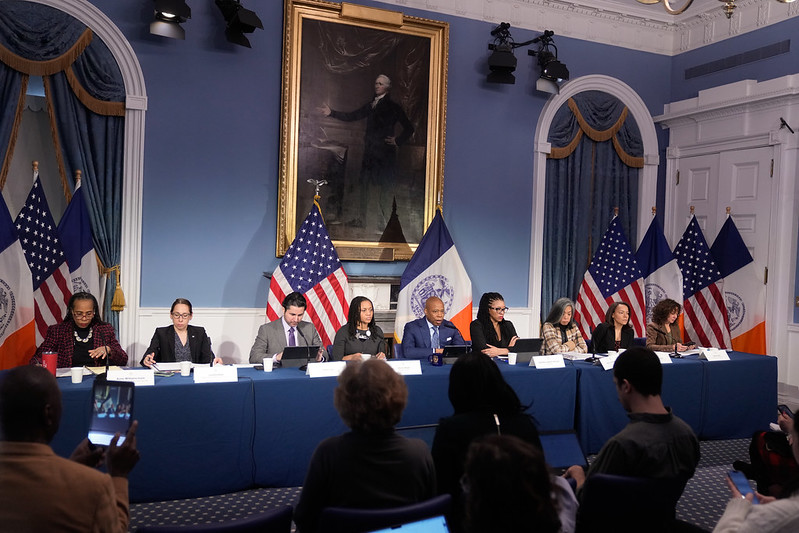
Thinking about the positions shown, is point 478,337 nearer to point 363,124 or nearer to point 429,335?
point 429,335

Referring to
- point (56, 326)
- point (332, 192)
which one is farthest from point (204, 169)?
point (56, 326)

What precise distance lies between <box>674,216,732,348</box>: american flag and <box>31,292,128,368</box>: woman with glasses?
5635 mm

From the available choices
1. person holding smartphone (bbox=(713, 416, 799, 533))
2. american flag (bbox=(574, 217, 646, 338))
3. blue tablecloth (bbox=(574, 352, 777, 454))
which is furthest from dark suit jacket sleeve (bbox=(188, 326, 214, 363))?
american flag (bbox=(574, 217, 646, 338))

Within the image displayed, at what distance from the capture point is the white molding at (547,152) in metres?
7.16

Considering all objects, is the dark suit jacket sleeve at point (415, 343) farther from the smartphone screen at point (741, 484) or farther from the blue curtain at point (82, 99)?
the smartphone screen at point (741, 484)

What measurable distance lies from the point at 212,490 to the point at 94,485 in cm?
233

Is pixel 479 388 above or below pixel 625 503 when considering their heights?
above

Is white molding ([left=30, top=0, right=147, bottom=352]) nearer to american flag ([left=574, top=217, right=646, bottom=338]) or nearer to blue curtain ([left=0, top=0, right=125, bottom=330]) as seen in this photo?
blue curtain ([left=0, top=0, right=125, bottom=330])

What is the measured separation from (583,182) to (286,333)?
4.16 meters

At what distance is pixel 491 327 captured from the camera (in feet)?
17.3

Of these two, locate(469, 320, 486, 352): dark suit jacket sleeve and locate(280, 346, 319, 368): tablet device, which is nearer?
locate(280, 346, 319, 368): tablet device

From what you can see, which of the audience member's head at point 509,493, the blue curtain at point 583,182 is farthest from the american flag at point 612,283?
the audience member's head at point 509,493

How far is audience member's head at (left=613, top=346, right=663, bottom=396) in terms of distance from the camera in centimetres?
240

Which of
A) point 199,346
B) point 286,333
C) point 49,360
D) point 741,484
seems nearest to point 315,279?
point 286,333
